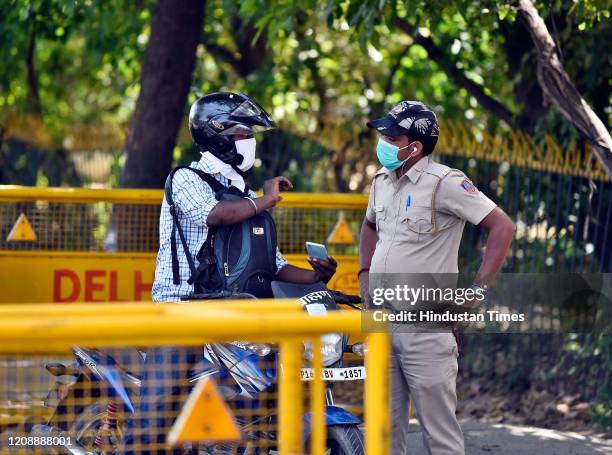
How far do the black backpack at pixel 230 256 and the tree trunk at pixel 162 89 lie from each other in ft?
14.7

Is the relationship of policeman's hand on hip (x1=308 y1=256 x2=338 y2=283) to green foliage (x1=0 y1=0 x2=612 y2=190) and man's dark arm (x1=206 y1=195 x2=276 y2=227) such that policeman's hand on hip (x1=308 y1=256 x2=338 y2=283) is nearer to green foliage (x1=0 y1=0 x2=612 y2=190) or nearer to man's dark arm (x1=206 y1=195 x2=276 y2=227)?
man's dark arm (x1=206 y1=195 x2=276 y2=227)

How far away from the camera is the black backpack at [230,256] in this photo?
5469mm

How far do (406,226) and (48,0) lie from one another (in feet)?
22.6

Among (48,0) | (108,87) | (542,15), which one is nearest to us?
(542,15)

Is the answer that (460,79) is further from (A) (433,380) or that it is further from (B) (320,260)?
(A) (433,380)

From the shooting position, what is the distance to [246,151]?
5.72 metres

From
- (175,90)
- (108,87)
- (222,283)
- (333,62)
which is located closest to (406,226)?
(222,283)

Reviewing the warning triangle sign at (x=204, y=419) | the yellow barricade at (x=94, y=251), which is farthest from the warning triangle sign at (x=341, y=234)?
the warning triangle sign at (x=204, y=419)

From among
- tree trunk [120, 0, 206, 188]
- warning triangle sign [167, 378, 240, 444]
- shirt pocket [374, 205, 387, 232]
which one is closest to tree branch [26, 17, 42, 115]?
tree trunk [120, 0, 206, 188]

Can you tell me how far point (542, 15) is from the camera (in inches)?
338

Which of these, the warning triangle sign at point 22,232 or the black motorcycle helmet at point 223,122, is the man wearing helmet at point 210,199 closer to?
the black motorcycle helmet at point 223,122

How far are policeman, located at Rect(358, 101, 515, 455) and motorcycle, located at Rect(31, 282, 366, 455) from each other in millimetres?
224

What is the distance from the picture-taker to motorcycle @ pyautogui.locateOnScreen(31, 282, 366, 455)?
5.08 metres

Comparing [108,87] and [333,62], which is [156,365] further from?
[108,87]
